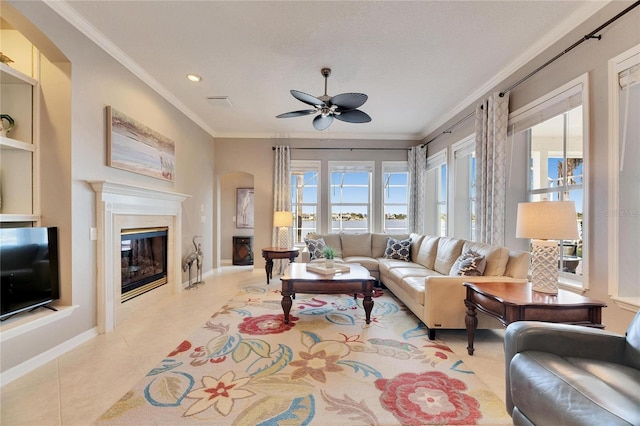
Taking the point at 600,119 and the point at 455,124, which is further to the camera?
the point at 455,124

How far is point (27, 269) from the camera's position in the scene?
215 cm

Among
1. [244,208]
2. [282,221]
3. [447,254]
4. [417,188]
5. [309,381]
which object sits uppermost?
[417,188]

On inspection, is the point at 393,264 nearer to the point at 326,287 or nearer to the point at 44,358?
the point at 326,287

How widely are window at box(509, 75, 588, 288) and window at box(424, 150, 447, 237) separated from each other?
206 centimetres

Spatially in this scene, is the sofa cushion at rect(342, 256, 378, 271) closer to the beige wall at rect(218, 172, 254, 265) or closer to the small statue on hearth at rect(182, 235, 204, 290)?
the small statue on hearth at rect(182, 235, 204, 290)

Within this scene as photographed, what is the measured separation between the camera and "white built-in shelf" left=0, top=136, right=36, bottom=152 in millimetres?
2141

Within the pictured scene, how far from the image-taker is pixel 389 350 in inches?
96.0

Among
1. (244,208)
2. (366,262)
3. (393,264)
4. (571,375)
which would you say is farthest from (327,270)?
(244,208)

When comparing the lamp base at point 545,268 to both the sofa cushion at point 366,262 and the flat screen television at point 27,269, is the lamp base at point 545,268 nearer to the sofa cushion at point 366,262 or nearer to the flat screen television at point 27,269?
the sofa cushion at point 366,262

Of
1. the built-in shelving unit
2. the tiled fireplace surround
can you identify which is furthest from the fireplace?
the built-in shelving unit

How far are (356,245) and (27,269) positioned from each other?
14.1 feet

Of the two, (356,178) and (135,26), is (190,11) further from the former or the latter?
(356,178)

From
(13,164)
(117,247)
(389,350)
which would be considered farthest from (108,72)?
(389,350)

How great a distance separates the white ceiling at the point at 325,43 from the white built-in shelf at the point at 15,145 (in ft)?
3.77
